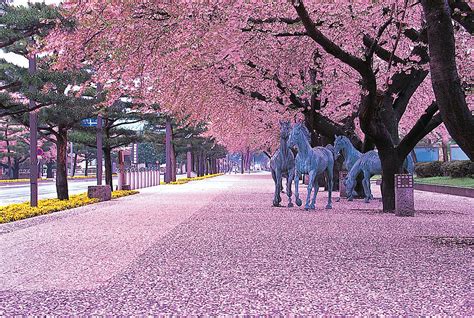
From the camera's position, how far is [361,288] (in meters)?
6.20

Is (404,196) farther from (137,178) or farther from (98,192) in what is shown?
(137,178)

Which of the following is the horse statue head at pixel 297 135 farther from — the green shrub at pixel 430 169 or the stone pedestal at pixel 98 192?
the green shrub at pixel 430 169

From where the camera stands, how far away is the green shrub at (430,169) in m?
37.2

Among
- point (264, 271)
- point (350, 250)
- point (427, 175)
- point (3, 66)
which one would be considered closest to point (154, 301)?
point (264, 271)

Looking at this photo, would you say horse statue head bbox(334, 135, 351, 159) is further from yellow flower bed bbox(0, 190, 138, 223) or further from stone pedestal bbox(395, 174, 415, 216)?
yellow flower bed bbox(0, 190, 138, 223)

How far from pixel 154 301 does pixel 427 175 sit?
3561 centimetres

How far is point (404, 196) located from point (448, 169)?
18.8 meters

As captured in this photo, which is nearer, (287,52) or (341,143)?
(287,52)

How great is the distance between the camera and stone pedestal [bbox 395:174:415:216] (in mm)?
15211

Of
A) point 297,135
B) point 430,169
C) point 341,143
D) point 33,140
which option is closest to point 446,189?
point 341,143

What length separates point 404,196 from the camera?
1521 cm

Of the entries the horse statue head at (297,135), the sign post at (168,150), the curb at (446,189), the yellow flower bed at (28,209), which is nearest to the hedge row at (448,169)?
the curb at (446,189)

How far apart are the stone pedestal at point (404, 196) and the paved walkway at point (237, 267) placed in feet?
4.29

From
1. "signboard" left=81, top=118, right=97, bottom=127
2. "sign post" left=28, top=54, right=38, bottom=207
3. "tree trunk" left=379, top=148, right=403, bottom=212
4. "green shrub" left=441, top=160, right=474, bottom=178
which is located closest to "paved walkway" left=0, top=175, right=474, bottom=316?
"tree trunk" left=379, top=148, right=403, bottom=212
